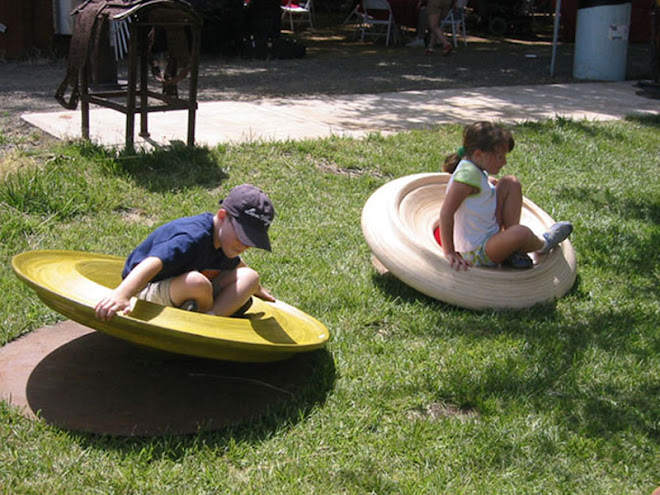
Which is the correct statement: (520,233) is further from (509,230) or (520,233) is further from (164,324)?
(164,324)

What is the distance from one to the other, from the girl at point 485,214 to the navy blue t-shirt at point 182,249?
1435mm

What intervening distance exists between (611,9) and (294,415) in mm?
10199

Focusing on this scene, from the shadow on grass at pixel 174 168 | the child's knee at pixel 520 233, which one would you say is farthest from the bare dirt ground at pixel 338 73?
the child's knee at pixel 520 233

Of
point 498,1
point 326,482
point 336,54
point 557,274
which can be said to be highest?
point 498,1

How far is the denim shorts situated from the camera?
14.7ft

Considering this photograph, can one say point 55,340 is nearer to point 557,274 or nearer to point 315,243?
point 315,243

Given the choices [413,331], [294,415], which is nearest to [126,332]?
[294,415]

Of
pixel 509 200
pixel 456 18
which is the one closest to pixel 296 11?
pixel 456 18

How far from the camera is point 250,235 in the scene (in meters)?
3.29

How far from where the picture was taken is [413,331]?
4.11 m

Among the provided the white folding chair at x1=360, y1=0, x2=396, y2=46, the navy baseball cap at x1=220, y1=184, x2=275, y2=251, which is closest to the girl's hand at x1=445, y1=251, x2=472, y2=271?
the navy baseball cap at x1=220, y1=184, x2=275, y2=251

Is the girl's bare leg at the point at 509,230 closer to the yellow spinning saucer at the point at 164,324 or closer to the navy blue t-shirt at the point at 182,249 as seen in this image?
the yellow spinning saucer at the point at 164,324

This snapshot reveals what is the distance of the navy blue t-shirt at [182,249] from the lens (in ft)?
10.8

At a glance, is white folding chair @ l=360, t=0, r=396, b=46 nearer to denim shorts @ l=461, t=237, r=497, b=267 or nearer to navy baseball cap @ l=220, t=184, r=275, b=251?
denim shorts @ l=461, t=237, r=497, b=267
